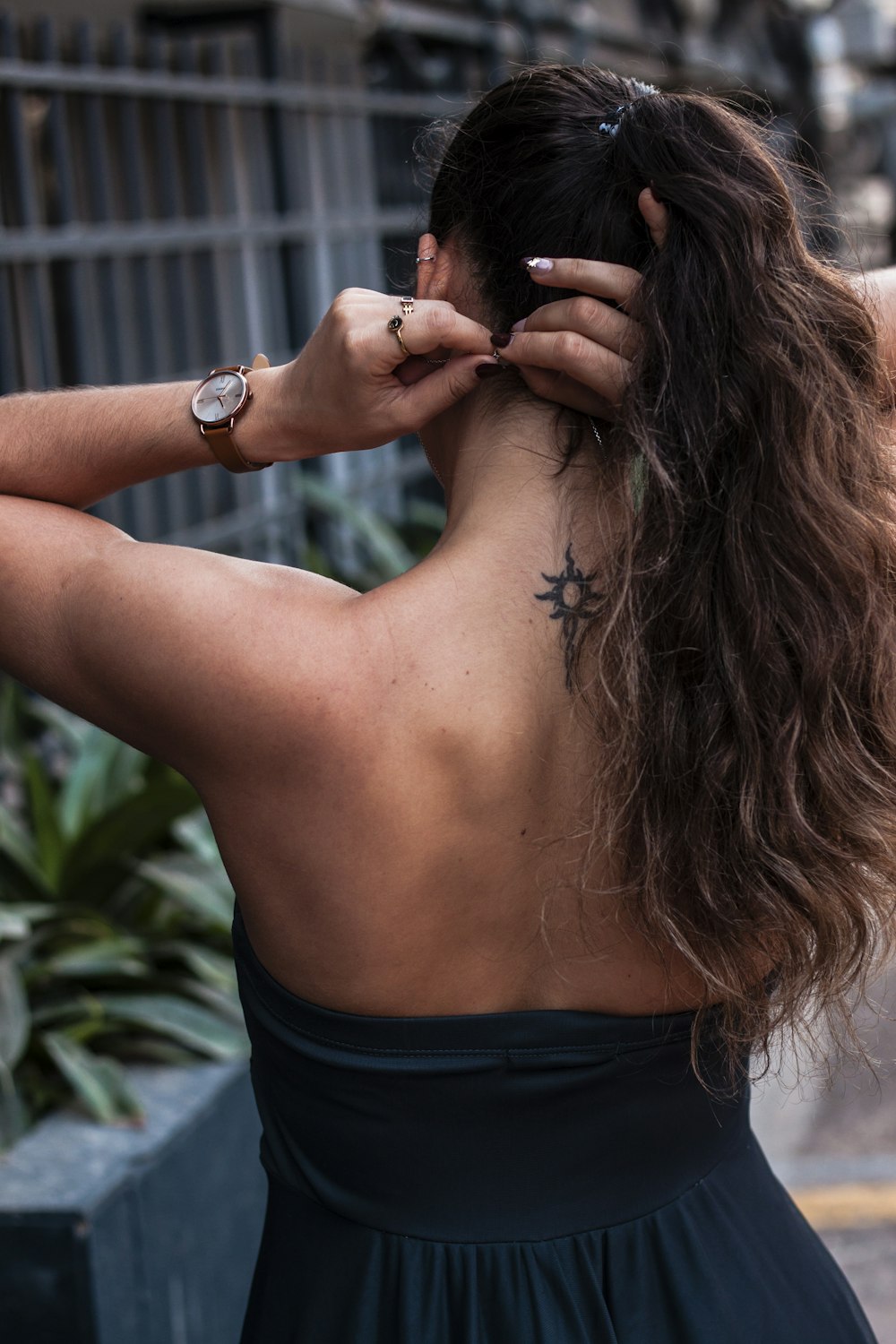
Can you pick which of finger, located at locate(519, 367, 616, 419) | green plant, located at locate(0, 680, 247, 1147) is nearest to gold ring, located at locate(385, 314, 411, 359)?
finger, located at locate(519, 367, 616, 419)

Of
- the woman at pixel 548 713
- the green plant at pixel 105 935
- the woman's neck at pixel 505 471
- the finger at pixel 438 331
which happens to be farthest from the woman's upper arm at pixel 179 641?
the green plant at pixel 105 935

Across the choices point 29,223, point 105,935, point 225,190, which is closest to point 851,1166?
point 105,935

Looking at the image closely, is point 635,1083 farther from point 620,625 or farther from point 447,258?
point 447,258

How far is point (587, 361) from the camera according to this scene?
118 centimetres

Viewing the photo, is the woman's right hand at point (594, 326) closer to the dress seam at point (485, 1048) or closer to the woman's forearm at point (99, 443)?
the woman's forearm at point (99, 443)

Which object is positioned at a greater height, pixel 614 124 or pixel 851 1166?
pixel 614 124

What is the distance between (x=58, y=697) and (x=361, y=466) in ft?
19.2

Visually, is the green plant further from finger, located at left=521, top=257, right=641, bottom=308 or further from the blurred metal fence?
finger, located at left=521, top=257, right=641, bottom=308

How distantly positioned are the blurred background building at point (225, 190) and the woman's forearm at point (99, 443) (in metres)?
1.49

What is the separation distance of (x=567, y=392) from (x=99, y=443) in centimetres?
54

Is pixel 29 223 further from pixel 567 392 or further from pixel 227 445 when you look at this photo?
pixel 567 392

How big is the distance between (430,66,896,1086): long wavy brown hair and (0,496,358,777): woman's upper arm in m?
0.24

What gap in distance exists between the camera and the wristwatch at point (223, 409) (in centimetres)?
141

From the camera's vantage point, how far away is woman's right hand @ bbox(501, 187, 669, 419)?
3.86 ft
